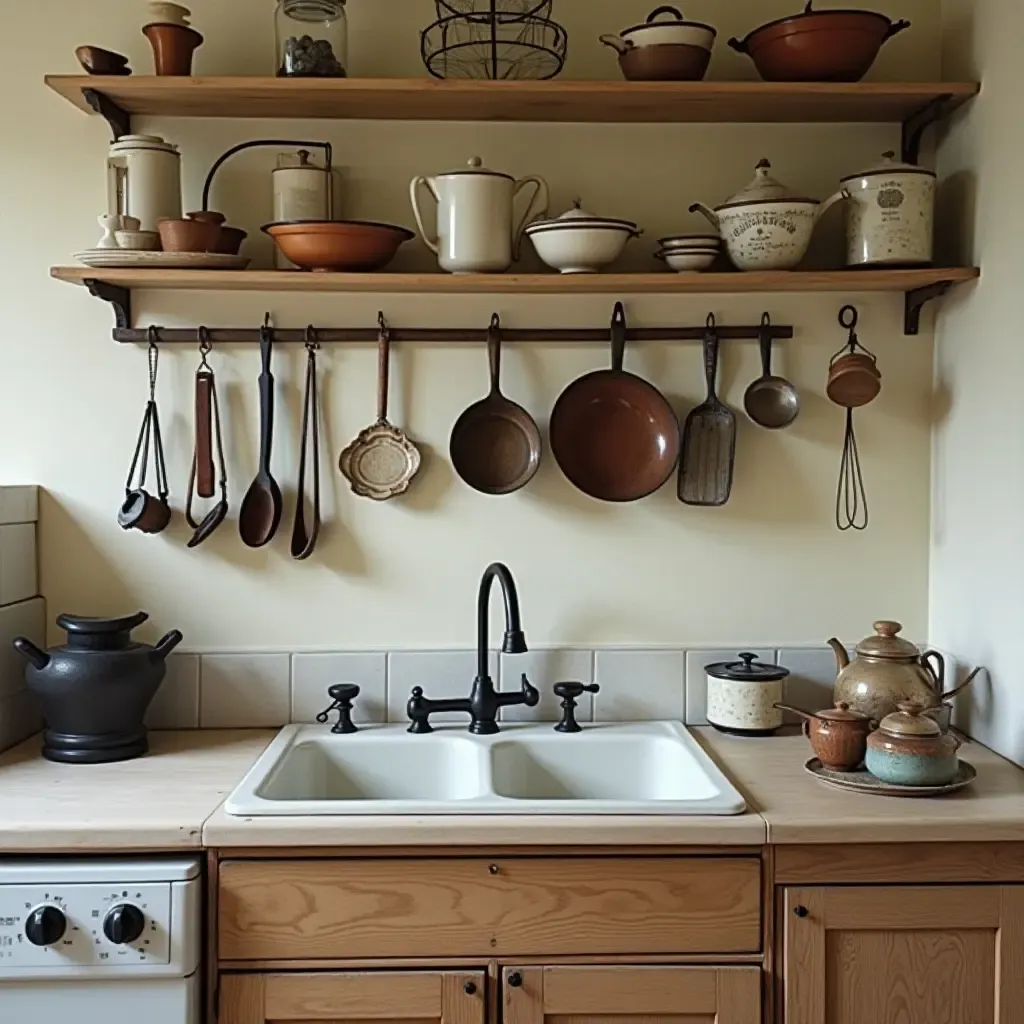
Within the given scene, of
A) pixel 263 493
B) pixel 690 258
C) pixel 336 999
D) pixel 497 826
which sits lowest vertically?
pixel 336 999

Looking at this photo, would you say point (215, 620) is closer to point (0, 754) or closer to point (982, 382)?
point (0, 754)

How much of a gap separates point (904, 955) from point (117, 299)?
67.7 inches

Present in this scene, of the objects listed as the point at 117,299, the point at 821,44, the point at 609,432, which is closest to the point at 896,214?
the point at 821,44

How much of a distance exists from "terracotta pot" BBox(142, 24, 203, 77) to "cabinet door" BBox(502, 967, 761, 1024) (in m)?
1.60

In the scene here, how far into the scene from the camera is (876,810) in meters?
1.70

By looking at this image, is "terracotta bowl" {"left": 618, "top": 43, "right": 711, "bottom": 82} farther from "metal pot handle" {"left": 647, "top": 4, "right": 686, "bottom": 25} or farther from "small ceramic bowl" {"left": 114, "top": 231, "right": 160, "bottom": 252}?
"small ceramic bowl" {"left": 114, "top": 231, "right": 160, "bottom": 252}

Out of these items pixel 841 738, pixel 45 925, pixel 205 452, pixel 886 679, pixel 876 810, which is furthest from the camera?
pixel 205 452

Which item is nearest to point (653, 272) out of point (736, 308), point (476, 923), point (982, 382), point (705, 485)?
point (736, 308)

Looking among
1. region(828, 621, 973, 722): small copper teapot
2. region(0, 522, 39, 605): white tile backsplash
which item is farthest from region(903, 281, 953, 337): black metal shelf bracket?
region(0, 522, 39, 605): white tile backsplash

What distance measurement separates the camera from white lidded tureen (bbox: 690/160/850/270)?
2.03 metres

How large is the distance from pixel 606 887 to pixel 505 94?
4.35 feet

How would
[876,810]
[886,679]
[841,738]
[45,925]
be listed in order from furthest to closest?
[886,679], [841,738], [876,810], [45,925]

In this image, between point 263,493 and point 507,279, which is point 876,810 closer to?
point 507,279

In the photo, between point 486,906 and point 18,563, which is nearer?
point 486,906
